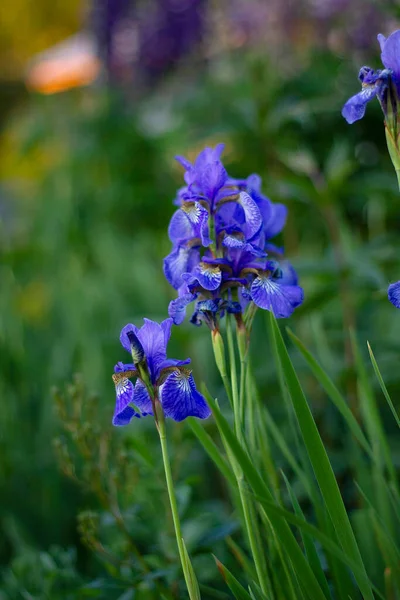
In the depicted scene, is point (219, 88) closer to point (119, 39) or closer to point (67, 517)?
point (119, 39)

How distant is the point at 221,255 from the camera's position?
2.31ft

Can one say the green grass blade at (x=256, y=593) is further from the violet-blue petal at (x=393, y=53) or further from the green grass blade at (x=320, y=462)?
the violet-blue petal at (x=393, y=53)

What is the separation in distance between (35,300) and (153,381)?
246 cm

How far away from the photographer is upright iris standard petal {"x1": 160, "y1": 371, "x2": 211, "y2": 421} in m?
0.64

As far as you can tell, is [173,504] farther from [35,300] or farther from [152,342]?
[35,300]

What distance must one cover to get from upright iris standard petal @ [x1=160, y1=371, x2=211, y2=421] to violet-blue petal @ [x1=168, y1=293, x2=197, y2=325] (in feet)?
0.23

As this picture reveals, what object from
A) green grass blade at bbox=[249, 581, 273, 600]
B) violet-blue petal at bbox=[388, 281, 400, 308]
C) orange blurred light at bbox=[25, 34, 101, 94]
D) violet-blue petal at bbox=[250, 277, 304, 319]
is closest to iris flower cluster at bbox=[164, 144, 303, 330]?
violet-blue petal at bbox=[250, 277, 304, 319]

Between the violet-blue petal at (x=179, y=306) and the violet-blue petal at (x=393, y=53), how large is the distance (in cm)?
30

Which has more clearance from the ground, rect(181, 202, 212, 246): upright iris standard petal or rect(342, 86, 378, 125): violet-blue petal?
rect(342, 86, 378, 125): violet-blue petal

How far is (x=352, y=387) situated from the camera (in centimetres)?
131

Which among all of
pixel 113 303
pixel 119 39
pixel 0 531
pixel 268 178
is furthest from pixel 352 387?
pixel 119 39

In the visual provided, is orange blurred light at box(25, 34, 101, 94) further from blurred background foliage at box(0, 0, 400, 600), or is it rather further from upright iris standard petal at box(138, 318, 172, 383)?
upright iris standard petal at box(138, 318, 172, 383)

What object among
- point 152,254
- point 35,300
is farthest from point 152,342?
point 35,300

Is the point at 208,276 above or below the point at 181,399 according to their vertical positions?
above
